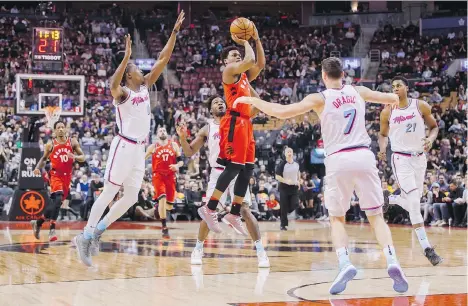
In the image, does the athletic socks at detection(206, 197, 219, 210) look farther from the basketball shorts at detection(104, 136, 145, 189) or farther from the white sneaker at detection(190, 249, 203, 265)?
the basketball shorts at detection(104, 136, 145, 189)

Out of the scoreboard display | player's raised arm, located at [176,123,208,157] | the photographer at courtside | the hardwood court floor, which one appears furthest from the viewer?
the scoreboard display

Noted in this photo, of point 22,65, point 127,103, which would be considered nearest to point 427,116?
point 127,103

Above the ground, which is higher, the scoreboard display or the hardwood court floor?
the scoreboard display

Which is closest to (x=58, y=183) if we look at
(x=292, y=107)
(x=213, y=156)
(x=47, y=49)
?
(x=213, y=156)

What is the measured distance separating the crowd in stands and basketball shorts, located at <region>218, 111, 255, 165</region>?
9.96 meters

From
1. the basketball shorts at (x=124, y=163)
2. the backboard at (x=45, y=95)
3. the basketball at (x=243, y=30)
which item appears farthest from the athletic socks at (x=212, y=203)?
the backboard at (x=45, y=95)

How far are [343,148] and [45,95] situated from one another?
13042 millimetres

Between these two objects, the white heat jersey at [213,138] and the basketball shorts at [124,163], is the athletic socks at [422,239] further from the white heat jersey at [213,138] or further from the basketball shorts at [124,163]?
the basketball shorts at [124,163]

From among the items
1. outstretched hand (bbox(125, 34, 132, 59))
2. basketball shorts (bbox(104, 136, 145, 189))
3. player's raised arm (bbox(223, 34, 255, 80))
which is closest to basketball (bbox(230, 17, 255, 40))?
player's raised arm (bbox(223, 34, 255, 80))

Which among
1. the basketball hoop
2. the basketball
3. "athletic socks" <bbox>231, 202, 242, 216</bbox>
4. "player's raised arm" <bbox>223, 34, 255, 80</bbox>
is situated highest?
the basketball

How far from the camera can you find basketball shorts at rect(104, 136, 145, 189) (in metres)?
7.27

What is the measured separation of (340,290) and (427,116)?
144 inches

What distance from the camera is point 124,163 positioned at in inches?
286

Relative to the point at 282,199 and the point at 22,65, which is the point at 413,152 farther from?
the point at 22,65
